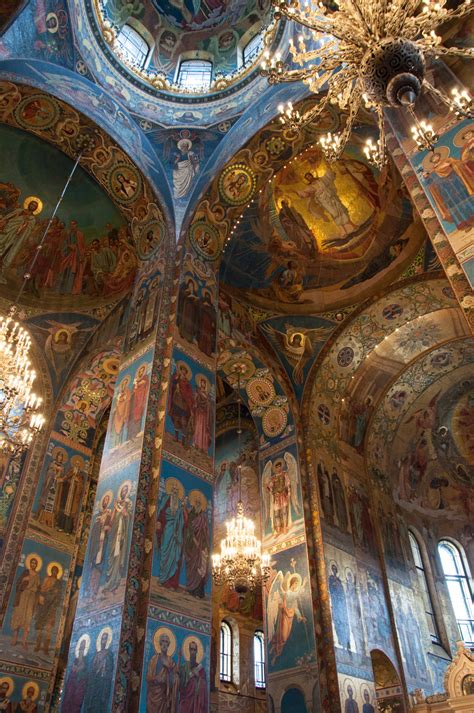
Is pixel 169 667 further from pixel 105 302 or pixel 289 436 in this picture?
pixel 105 302

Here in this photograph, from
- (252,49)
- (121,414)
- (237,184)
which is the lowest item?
(121,414)

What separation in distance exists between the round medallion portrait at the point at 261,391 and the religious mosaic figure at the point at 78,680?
22.7 feet

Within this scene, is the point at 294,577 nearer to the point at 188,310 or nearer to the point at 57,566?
Answer: the point at 57,566

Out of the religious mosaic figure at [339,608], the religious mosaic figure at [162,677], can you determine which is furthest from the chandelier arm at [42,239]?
the religious mosaic figure at [339,608]

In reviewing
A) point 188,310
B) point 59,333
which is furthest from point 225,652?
point 59,333

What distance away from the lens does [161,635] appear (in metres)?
6.48

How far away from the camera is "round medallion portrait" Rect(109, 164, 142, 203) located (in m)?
10.5

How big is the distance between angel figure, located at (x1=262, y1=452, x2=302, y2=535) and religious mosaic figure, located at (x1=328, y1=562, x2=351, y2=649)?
1248mm

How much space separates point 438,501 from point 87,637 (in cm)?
1131

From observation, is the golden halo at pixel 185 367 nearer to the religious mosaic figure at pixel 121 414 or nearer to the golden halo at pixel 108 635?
the religious mosaic figure at pixel 121 414

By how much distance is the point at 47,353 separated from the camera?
12344mm

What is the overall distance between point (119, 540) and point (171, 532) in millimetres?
652

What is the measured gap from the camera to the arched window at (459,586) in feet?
45.1

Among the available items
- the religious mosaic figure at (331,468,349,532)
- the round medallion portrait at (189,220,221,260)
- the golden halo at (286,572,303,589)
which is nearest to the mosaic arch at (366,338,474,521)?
the religious mosaic figure at (331,468,349,532)
